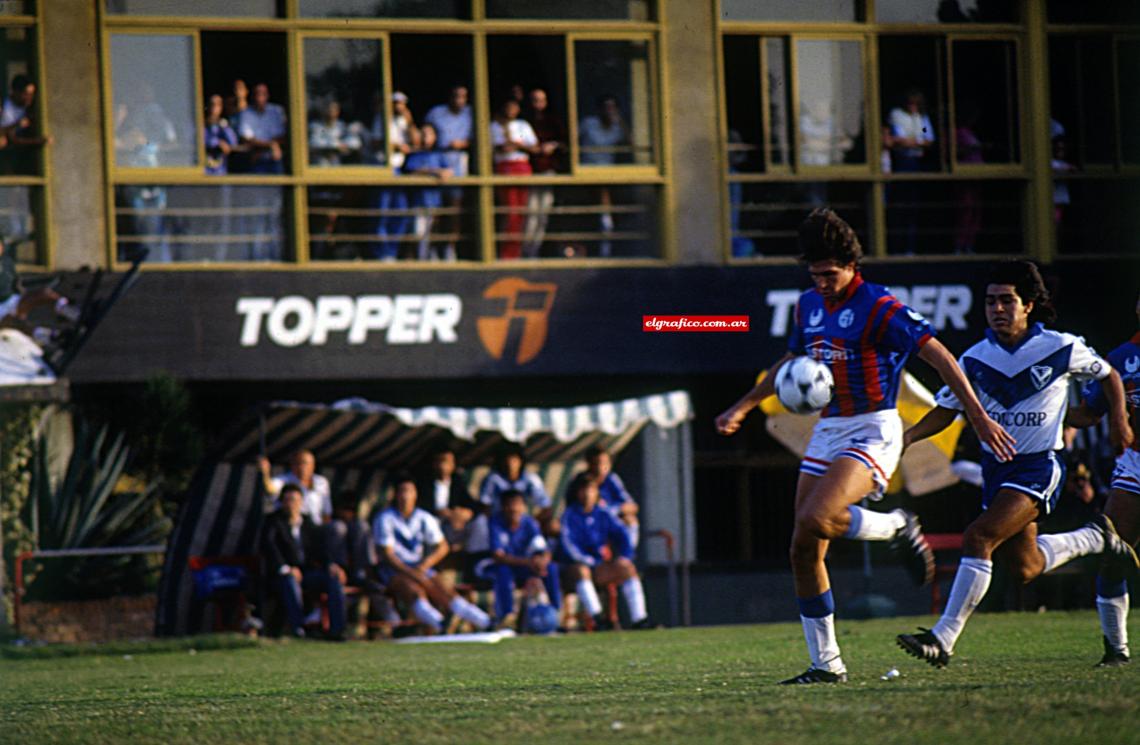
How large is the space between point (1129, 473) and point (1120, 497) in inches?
5.4

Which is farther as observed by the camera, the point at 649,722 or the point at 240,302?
the point at 240,302

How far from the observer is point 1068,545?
9.24 meters

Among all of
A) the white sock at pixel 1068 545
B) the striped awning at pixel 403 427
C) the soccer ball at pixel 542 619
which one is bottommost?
the soccer ball at pixel 542 619

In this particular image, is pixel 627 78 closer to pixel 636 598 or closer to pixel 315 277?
pixel 315 277

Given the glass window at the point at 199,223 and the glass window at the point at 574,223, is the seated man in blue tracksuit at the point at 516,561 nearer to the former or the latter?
the glass window at the point at 574,223

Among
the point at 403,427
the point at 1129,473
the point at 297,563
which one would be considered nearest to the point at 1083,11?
A: the point at 403,427

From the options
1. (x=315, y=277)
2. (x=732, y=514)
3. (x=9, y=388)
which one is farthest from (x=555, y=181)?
(x=9, y=388)

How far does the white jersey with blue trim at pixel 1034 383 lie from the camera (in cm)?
912

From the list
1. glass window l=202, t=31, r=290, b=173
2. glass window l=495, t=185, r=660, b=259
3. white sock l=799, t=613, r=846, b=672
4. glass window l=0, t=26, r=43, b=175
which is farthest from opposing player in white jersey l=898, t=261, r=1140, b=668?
glass window l=0, t=26, r=43, b=175

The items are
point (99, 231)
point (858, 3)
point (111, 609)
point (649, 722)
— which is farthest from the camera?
point (858, 3)

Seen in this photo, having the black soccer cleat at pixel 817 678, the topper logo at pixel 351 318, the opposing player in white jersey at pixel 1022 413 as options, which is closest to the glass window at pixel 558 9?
the topper logo at pixel 351 318

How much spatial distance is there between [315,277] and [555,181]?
2931mm

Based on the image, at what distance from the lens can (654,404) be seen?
735 inches

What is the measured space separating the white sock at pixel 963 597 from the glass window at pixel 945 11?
45.8ft
